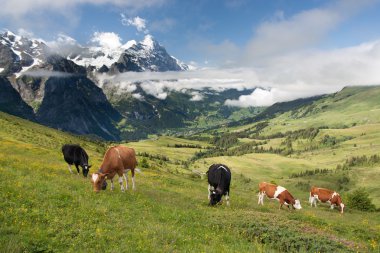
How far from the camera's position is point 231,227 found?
22.2m

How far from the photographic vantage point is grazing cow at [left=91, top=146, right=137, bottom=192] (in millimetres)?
27266

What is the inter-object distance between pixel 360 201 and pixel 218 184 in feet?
162

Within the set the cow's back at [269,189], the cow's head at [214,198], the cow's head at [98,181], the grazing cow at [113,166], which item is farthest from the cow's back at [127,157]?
the cow's back at [269,189]

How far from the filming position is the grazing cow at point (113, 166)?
27266 mm

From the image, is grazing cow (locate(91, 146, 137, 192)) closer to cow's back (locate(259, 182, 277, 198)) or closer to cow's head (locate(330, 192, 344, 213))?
cow's back (locate(259, 182, 277, 198))

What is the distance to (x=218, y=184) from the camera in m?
31.9

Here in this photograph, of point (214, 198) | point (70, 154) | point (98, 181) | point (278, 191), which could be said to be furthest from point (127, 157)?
point (278, 191)

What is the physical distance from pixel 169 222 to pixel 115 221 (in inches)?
144

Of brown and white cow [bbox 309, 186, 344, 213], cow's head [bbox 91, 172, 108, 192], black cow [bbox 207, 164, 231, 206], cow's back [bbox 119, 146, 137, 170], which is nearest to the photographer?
cow's head [bbox 91, 172, 108, 192]

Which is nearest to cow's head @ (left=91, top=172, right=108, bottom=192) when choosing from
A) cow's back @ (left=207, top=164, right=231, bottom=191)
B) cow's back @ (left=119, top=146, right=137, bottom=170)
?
cow's back @ (left=119, top=146, right=137, bottom=170)

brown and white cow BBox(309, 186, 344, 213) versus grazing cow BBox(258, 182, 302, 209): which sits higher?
grazing cow BBox(258, 182, 302, 209)

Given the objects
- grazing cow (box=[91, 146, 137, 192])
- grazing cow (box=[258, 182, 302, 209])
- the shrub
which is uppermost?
grazing cow (box=[91, 146, 137, 192])

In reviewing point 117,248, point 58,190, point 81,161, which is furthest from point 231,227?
point 81,161

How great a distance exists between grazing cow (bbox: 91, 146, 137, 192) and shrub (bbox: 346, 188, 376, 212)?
5442 cm
